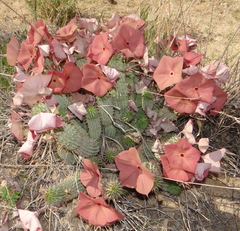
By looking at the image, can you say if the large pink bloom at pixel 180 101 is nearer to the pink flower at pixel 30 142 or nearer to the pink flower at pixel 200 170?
the pink flower at pixel 200 170

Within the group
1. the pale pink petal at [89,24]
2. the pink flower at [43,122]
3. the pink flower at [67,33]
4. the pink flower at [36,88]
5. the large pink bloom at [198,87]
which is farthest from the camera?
the pale pink petal at [89,24]

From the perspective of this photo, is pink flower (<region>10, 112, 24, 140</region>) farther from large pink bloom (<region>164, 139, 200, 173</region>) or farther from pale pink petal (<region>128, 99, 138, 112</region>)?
large pink bloom (<region>164, 139, 200, 173</region>)

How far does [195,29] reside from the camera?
3.01 meters

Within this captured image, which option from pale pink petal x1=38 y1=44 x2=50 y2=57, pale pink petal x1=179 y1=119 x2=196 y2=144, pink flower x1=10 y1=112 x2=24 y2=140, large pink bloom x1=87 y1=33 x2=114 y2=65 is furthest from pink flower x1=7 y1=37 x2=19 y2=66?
pale pink petal x1=179 y1=119 x2=196 y2=144

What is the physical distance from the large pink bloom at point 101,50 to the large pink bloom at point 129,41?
0.04m

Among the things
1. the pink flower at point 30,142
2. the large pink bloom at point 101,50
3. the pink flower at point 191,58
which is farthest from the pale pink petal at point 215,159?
the pink flower at point 30,142

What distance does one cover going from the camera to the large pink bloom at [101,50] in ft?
5.19

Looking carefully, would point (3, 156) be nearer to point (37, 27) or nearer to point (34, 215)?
point (34, 215)

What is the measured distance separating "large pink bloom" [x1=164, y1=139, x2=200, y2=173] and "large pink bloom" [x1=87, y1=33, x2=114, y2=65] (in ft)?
1.94

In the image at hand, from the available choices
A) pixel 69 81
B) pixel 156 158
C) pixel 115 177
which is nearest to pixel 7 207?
pixel 115 177

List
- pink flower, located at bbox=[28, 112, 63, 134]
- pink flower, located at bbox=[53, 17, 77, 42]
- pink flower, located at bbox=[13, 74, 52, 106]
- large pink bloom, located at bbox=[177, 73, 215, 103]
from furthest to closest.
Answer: pink flower, located at bbox=[53, 17, 77, 42], large pink bloom, located at bbox=[177, 73, 215, 103], pink flower, located at bbox=[13, 74, 52, 106], pink flower, located at bbox=[28, 112, 63, 134]

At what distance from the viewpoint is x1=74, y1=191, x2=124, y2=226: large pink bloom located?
52.9 inches

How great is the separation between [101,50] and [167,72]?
1.28ft

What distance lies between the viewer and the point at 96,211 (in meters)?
1.36
